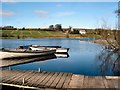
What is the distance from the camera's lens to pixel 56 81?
342 inches

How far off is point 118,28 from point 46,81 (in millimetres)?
14329

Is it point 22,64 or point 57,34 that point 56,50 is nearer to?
point 22,64

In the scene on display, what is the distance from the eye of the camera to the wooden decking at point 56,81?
316 inches

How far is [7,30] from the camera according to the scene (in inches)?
2736

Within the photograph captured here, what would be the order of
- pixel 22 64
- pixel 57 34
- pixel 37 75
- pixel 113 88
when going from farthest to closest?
pixel 57 34 < pixel 22 64 < pixel 37 75 < pixel 113 88

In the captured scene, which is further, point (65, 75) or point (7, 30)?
point (7, 30)

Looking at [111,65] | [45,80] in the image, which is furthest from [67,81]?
[111,65]

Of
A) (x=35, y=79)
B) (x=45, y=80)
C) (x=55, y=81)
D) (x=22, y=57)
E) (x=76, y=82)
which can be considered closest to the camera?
(x=76, y=82)

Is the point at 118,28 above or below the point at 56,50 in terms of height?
above

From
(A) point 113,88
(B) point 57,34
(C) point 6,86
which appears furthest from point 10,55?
(B) point 57,34

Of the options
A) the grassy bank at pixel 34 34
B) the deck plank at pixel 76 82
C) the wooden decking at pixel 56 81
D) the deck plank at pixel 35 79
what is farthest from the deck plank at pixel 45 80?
the grassy bank at pixel 34 34

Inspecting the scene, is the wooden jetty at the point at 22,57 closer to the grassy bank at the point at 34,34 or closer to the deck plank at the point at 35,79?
the deck plank at the point at 35,79

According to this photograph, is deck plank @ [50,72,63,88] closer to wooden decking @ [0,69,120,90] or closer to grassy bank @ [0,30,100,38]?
wooden decking @ [0,69,120,90]

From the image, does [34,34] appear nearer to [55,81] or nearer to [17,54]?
[17,54]
